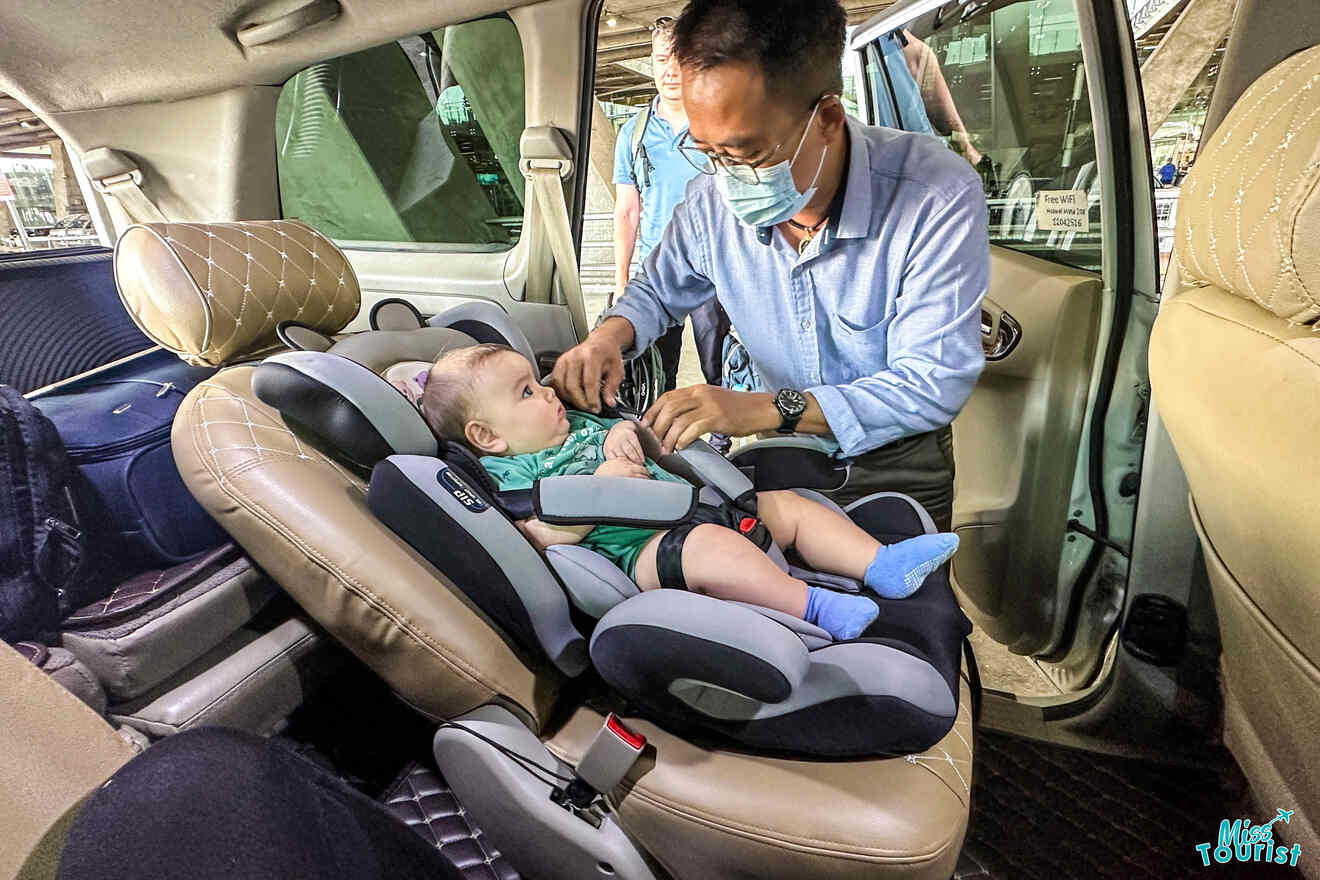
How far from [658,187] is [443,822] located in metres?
1.58

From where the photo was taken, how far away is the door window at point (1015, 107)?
142 centimetres

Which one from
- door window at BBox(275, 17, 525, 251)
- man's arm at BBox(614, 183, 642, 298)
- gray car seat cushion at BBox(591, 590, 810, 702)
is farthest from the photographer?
door window at BBox(275, 17, 525, 251)

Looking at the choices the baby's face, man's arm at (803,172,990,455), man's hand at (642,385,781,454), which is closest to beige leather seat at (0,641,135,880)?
the baby's face

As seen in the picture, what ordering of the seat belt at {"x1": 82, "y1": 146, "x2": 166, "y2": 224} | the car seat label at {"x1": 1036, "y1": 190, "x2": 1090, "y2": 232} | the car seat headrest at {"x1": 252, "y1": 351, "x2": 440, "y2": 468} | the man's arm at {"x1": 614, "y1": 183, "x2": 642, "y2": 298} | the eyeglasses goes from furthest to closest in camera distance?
the man's arm at {"x1": 614, "y1": 183, "x2": 642, "y2": 298} < the seat belt at {"x1": 82, "y1": 146, "x2": 166, "y2": 224} < the car seat label at {"x1": 1036, "y1": 190, "x2": 1090, "y2": 232} < the eyeglasses < the car seat headrest at {"x1": 252, "y1": 351, "x2": 440, "y2": 468}

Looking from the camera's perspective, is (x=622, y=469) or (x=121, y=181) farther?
(x=121, y=181)

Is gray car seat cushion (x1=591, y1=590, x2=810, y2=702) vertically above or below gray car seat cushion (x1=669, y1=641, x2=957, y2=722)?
above

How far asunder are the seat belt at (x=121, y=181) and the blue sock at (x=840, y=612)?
1.65 metres

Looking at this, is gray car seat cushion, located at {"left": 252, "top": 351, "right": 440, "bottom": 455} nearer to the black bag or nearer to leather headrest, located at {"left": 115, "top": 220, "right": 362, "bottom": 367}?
leather headrest, located at {"left": 115, "top": 220, "right": 362, "bottom": 367}

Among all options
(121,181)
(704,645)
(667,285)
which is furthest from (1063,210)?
(121,181)

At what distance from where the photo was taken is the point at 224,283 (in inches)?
43.5

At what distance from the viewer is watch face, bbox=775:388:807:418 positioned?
121 centimetres

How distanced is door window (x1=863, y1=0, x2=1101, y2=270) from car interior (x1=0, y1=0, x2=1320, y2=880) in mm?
13

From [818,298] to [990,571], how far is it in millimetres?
1050

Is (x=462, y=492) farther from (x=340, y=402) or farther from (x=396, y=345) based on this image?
(x=396, y=345)
